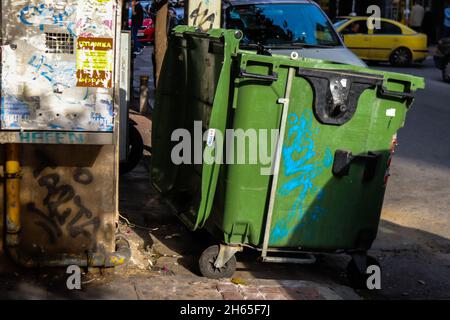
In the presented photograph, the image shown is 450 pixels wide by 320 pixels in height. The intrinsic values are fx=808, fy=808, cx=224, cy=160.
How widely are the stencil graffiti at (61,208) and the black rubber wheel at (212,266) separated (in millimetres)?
864

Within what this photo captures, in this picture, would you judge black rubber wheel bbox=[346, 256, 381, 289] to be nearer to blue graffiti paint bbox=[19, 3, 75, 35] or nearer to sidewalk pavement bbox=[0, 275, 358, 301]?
sidewalk pavement bbox=[0, 275, 358, 301]

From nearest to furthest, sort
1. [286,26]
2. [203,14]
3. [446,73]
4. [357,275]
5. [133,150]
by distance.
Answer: [357,275] < [203,14] < [133,150] < [286,26] < [446,73]

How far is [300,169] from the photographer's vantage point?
5.86 m

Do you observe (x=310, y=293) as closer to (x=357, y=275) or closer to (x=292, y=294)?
(x=292, y=294)

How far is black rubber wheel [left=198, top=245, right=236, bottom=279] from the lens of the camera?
5965mm

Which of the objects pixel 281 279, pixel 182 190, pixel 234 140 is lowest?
pixel 281 279

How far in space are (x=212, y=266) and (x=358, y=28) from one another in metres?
18.8

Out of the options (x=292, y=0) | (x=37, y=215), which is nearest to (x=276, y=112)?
→ (x=37, y=215)

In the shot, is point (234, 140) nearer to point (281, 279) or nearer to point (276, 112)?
point (276, 112)

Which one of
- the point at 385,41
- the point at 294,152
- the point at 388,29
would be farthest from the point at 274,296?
the point at 388,29

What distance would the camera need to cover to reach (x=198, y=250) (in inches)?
268

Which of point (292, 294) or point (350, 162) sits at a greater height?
point (350, 162)

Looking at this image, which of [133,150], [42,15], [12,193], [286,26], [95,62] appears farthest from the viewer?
[286,26]
